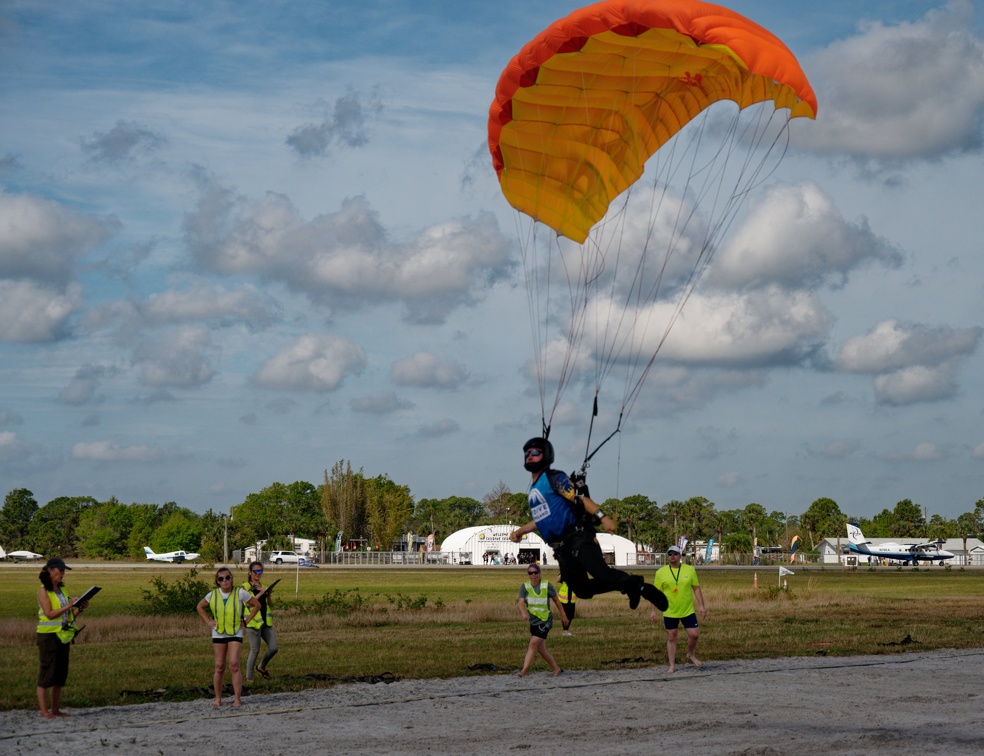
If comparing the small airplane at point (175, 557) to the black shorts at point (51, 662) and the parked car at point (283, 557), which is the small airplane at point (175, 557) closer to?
the parked car at point (283, 557)

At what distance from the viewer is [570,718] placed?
1144 cm

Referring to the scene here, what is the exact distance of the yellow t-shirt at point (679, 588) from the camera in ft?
49.5

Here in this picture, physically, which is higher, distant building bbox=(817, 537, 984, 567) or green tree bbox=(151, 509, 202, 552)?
green tree bbox=(151, 509, 202, 552)

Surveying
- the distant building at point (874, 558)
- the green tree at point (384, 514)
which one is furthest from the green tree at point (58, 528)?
the distant building at point (874, 558)

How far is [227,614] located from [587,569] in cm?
414

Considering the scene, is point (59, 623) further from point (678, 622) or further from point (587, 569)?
point (678, 622)

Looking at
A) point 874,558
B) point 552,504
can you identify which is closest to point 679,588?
point 552,504

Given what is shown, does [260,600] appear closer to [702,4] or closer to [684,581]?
[684,581]

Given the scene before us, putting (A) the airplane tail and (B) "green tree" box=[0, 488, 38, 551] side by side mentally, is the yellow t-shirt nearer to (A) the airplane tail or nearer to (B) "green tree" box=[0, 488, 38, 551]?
(A) the airplane tail

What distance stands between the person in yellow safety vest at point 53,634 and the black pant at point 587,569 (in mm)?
5226

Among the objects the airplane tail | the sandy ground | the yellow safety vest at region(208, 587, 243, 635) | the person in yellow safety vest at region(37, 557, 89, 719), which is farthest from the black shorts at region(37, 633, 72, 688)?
the airplane tail

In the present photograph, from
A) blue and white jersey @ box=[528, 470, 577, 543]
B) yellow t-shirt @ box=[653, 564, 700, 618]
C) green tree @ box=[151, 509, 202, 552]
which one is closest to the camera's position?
blue and white jersey @ box=[528, 470, 577, 543]

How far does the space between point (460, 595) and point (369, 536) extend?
8182 centimetres

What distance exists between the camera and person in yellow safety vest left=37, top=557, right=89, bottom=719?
1173 centimetres
